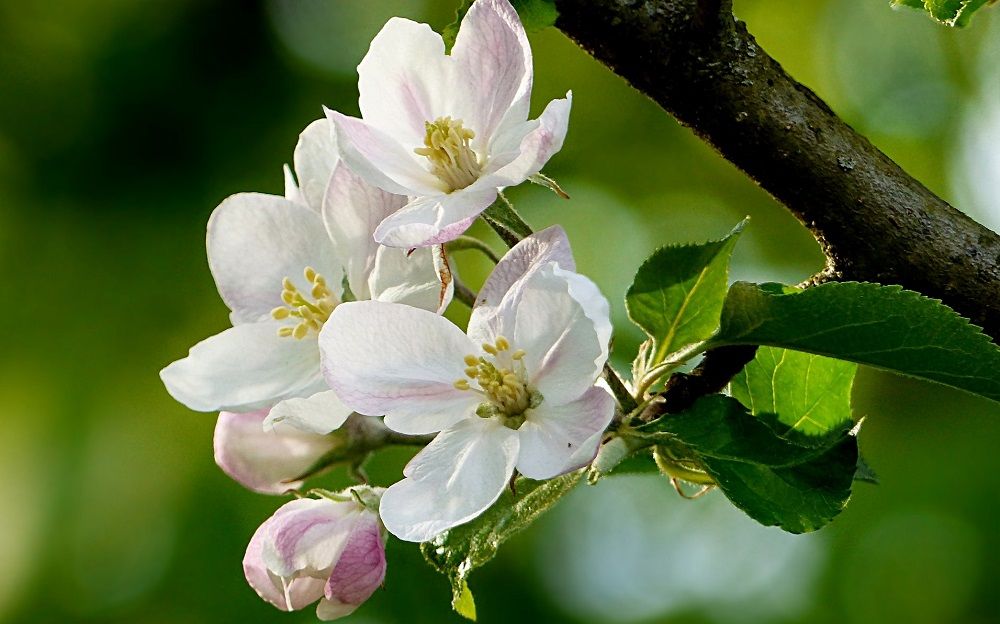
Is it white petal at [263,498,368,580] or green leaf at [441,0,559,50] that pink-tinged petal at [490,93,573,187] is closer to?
green leaf at [441,0,559,50]

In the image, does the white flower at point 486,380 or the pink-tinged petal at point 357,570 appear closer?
the white flower at point 486,380

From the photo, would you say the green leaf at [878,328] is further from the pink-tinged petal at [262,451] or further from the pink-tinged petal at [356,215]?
the pink-tinged petal at [262,451]

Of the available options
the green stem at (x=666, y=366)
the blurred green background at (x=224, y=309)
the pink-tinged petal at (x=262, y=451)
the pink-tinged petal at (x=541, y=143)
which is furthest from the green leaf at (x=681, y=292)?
the blurred green background at (x=224, y=309)

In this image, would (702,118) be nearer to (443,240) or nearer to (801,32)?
(443,240)

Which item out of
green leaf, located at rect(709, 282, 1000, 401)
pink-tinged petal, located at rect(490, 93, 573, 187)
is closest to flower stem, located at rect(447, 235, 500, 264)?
pink-tinged petal, located at rect(490, 93, 573, 187)

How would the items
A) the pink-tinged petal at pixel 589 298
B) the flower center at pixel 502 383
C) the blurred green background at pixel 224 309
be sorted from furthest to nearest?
the blurred green background at pixel 224 309, the flower center at pixel 502 383, the pink-tinged petal at pixel 589 298

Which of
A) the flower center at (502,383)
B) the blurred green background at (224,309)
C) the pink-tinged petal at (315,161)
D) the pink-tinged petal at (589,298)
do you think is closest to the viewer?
the pink-tinged petal at (589,298)

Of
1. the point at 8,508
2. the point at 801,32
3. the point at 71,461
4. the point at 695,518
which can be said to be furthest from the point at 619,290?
the point at 8,508

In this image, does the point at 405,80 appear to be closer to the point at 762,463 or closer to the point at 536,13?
the point at 536,13
